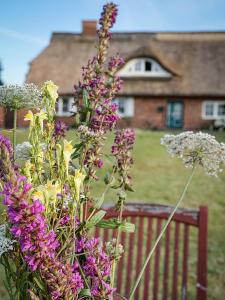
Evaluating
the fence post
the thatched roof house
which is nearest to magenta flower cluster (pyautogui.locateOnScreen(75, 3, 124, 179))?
the fence post

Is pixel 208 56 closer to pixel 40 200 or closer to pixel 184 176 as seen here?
pixel 184 176

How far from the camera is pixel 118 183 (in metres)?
1.23

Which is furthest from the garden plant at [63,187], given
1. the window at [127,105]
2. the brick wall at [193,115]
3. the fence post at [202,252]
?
the brick wall at [193,115]

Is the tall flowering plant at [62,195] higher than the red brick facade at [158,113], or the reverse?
the red brick facade at [158,113]

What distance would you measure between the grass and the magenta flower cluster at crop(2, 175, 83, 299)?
4.06 m

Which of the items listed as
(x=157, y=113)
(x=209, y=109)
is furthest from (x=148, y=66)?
(x=209, y=109)

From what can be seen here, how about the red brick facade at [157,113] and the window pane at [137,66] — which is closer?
the red brick facade at [157,113]

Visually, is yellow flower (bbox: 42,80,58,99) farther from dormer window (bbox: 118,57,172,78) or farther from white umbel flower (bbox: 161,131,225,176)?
dormer window (bbox: 118,57,172,78)

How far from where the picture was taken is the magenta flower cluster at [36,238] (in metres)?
0.88

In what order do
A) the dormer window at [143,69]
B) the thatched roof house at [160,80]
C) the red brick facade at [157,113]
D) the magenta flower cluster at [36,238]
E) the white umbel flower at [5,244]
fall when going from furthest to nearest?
the dormer window at [143,69] < the red brick facade at [157,113] < the thatched roof house at [160,80] < the white umbel flower at [5,244] < the magenta flower cluster at [36,238]

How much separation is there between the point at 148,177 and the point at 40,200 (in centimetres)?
807

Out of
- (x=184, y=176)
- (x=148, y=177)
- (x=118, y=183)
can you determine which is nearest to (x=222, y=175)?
(x=184, y=176)

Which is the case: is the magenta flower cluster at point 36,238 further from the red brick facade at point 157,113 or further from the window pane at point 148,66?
the window pane at point 148,66

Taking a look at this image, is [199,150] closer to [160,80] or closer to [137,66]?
[160,80]
